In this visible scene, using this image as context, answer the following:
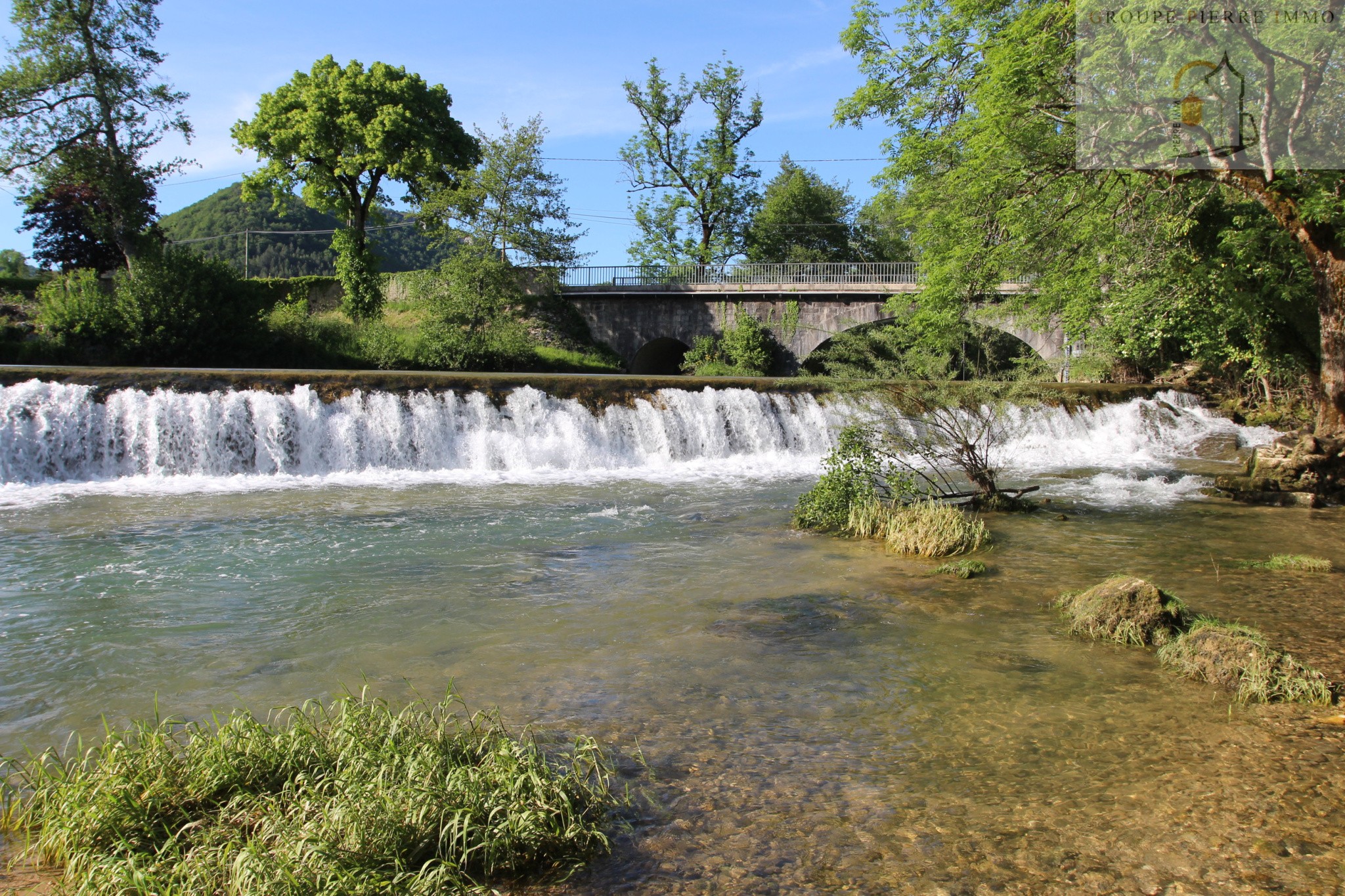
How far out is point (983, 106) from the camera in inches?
460

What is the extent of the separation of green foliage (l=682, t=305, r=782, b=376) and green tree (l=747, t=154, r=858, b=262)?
12.6 metres

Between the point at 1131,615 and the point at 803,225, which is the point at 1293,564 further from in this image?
the point at 803,225

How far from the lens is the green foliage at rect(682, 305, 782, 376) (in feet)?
108

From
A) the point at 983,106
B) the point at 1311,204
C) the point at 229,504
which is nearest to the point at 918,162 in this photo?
the point at 983,106

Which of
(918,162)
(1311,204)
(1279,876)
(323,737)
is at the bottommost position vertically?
(1279,876)

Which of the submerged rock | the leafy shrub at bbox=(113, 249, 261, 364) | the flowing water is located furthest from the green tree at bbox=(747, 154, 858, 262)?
the submerged rock

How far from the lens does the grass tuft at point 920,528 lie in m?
9.27

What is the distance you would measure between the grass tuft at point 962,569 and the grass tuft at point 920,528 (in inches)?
25.3

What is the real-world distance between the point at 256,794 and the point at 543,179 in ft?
104

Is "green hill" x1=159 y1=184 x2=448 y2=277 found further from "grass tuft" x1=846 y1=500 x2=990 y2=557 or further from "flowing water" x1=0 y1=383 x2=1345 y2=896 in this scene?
"grass tuft" x1=846 y1=500 x2=990 y2=557

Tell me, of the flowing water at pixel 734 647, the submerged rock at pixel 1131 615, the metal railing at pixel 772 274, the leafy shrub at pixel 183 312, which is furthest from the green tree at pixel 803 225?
the submerged rock at pixel 1131 615

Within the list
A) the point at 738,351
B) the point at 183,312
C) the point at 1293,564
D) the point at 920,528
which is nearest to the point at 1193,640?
the point at 1293,564

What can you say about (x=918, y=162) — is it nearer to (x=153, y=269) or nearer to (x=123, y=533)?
(x=123, y=533)

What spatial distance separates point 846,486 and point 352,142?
3306 cm
